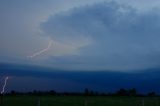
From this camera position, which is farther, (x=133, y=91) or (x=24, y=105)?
(x=133, y=91)

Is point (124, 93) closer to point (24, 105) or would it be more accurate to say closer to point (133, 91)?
point (133, 91)

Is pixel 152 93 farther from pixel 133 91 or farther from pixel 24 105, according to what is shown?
pixel 24 105

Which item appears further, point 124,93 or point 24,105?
point 124,93

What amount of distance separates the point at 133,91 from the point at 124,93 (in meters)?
2.81

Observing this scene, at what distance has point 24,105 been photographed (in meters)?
55.4

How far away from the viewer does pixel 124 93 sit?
130 metres

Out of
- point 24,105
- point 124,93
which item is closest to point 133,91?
point 124,93

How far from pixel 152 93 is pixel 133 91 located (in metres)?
5.77

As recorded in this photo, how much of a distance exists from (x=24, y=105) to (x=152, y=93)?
7793cm

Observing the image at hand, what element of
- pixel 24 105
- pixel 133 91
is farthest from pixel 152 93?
pixel 24 105

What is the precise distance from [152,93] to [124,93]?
8.48m

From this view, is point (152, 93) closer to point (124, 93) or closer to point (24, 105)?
point (124, 93)
